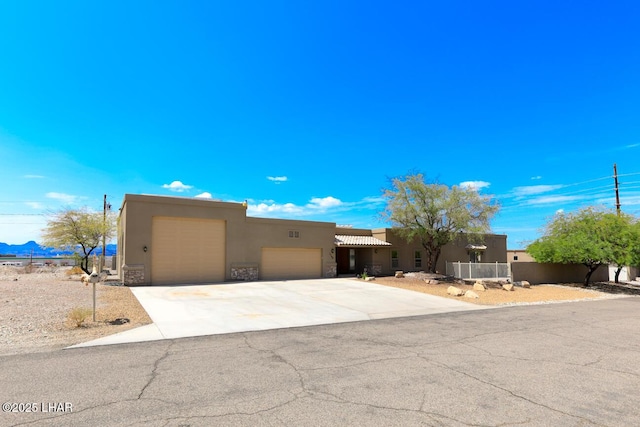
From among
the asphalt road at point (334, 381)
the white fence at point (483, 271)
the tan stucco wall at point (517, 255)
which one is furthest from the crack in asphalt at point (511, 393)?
the tan stucco wall at point (517, 255)

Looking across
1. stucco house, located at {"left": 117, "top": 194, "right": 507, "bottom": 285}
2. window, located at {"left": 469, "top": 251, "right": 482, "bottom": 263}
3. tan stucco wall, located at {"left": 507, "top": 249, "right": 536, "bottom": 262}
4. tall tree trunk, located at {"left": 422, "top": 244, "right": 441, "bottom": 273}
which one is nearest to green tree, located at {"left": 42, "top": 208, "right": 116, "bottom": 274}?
stucco house, located at {"left": 117, "top": 194, "right": 507, "bottom": 285}

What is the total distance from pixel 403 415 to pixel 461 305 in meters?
12.7

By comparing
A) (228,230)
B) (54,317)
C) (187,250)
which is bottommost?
(54,317)

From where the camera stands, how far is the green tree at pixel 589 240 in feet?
74.3

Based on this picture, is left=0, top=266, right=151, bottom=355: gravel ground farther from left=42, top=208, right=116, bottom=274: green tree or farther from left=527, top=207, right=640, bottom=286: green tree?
left=527, top=207, right=640, bottom=286: green tree

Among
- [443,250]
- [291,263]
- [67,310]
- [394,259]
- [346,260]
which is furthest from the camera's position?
[443,250]

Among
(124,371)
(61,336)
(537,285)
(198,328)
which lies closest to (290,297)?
(198,328)

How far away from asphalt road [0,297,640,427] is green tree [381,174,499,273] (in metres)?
16.1

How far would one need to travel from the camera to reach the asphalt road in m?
4.41

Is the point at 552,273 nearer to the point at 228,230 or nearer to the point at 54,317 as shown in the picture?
the point at 228,230

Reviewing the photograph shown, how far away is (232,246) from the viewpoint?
22641 millimetres

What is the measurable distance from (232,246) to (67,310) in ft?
37.4

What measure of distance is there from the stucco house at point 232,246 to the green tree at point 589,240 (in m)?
9.44

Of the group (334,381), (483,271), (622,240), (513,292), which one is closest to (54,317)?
(334,381)
